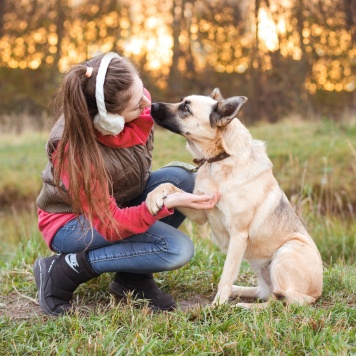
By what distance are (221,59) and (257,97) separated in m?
1.47

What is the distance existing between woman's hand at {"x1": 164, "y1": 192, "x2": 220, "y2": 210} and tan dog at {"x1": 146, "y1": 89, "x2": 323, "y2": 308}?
0.05 metres

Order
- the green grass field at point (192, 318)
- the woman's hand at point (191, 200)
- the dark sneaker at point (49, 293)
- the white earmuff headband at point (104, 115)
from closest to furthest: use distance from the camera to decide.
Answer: the green grass field at point (192, 318), the white earmuff headband at point (104, 115), the woman's hand at point (191, 200), the dark sneaker at point (49, 293)

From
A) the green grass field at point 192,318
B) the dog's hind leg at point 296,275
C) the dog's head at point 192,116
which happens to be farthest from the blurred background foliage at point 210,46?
the dog's hind leg at point 296,275

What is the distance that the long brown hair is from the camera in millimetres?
3094

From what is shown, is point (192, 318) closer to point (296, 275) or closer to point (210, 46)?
point (296, 275)

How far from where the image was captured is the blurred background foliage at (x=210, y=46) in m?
11.7

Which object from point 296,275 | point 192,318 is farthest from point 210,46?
point 192,318

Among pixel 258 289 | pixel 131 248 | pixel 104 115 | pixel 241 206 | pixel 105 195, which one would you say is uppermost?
pixel 104 115

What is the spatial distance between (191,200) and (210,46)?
10520mm

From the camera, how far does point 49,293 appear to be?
3.44 meters

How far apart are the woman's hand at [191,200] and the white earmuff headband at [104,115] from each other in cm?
50

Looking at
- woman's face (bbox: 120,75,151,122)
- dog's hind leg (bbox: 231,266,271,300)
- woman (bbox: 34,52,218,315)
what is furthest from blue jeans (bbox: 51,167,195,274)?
woman's face (bbox: 120,75,151,122)

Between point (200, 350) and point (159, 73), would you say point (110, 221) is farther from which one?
point (159, 73)

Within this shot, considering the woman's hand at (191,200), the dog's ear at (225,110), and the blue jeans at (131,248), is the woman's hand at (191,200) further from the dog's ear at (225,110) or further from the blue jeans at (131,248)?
the dog's ear at (225,110)
